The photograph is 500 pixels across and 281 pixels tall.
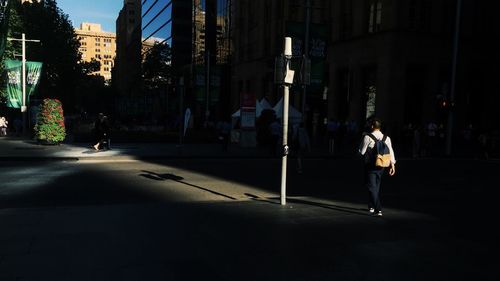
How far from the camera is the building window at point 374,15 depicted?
107 ft

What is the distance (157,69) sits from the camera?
58.7m

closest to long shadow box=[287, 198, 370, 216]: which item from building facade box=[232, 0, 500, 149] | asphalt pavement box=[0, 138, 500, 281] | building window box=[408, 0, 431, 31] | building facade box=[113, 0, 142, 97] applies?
asphalt pavement box=[0, 138, 500, 281]

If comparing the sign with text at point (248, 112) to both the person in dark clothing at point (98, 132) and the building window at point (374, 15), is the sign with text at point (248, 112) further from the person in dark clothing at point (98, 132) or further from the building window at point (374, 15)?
the building window at point (374, 15)

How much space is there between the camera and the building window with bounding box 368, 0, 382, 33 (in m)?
32.5

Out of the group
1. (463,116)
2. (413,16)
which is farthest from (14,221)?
(463,116)

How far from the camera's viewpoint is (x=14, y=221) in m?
7.28

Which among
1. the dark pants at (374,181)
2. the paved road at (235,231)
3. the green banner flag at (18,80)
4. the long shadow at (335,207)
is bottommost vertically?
the paved road at (235,231)

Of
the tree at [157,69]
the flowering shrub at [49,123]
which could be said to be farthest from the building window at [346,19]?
the tree at [157,69]

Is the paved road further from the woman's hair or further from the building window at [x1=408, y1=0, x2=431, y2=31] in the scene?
the building window at [x1=408, y1=0, x2=431, y2=31]

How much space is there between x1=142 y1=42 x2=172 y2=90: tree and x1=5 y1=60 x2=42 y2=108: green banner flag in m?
27.4

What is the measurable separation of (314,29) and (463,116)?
17.4 m

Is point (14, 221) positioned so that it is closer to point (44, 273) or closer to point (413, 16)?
point (44, 273)

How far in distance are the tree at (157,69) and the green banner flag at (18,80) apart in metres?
27.4

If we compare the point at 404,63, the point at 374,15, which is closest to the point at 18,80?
the point at 374,15
